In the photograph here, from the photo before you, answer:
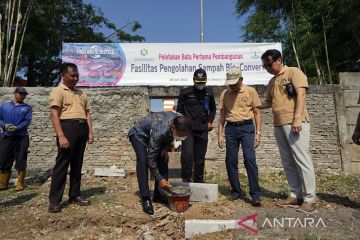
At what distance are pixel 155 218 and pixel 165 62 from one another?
4.65m

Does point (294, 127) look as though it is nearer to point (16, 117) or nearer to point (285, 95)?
A: point (285, 95)

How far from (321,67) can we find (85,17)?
1331 cm

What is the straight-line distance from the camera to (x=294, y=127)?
4.23 meters

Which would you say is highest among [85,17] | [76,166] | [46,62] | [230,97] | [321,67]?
[85,17]

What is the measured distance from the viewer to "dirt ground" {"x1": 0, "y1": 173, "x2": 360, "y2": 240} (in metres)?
3.70

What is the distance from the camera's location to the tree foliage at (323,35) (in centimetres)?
1337

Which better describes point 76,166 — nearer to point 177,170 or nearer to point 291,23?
point 177,170

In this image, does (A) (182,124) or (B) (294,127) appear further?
(B) (294,127)

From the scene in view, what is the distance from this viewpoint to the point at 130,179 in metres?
6.84

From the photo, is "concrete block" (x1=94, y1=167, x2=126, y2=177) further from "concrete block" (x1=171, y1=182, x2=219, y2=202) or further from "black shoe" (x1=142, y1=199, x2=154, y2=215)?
"black shoe" (x1=142, y1=199, x2=154, y2=215)

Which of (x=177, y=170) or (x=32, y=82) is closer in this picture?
(x=177, y=170)

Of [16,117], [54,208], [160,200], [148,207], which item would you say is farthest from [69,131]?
[16,117]

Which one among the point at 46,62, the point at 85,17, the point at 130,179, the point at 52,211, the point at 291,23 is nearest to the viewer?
the point at 52,211

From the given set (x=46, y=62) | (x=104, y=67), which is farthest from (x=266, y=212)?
(x=46, y=62)
